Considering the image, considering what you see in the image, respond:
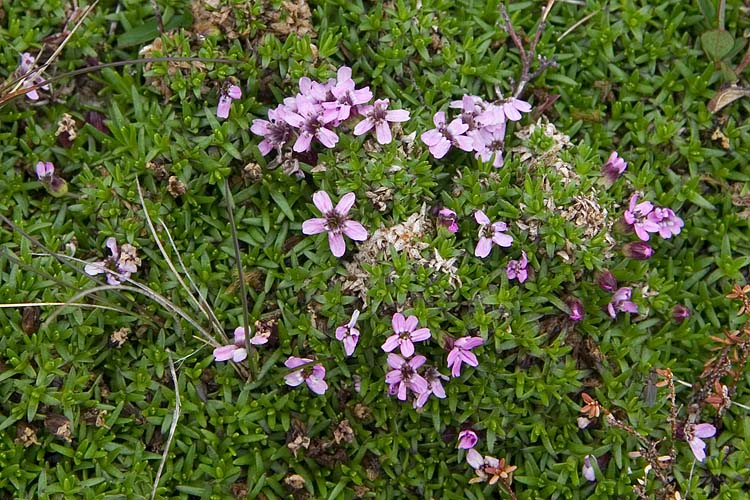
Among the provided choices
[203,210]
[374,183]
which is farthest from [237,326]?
[374,183]

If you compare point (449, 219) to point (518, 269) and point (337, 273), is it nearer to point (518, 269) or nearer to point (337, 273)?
point (518, 269)

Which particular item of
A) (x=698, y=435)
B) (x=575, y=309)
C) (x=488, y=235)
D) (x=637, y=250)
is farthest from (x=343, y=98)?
(x=698, y=435)

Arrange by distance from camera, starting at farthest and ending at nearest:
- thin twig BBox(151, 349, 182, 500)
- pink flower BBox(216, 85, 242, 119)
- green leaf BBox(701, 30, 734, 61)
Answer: green leaf BBox(701, 30, 734, 61) → pink flower BBox(216, 85, 242, 119) → thin twig BBox(151, 349, 182, 500)

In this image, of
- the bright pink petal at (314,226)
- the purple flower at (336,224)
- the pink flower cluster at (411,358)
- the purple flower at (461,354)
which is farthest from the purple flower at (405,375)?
the bright pink petal at (314,226)

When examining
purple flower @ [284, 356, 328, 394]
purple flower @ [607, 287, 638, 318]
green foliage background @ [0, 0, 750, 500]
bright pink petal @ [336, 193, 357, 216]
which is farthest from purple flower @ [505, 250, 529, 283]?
purple flower @ [284, 356, 328, 394]

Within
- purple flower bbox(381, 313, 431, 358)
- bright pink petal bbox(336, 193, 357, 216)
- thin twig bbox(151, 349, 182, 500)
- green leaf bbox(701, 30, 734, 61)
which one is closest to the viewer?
thin twig bbox(151, 349, 182, 500)

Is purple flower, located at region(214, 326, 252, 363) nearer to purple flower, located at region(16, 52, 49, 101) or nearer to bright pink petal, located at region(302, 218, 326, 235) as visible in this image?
bright pink petal, located at region(302, 218, 326, 235)
